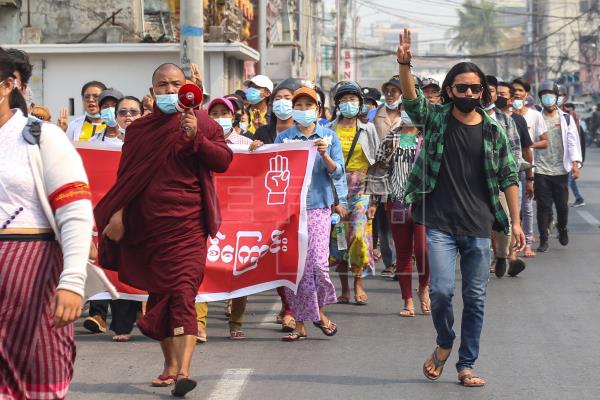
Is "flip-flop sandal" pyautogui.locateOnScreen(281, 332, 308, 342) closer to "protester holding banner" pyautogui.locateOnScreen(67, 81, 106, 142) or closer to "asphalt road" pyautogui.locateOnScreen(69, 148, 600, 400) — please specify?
"asphalt road" pyautogui.locateOnScreen(69, 148, 600, 400)

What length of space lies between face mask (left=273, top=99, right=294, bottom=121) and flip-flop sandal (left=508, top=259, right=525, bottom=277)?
371 centimetres

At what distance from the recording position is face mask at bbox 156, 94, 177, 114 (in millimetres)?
7492

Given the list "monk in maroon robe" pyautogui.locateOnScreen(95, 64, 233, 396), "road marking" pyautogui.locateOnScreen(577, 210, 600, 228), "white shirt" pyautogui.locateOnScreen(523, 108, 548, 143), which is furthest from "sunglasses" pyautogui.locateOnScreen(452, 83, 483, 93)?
"road marking" pyautogui.locateOnScreen(577, 210, 600, 228)

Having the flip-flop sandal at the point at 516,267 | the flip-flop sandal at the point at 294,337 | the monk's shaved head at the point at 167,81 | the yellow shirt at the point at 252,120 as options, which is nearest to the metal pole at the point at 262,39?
the yellow shirt at the point at 252,120

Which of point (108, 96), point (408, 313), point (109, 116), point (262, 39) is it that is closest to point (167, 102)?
point (109, 116)

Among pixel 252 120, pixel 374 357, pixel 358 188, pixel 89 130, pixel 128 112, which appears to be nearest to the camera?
pixel 374 357

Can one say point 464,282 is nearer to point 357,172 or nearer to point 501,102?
point 357,172

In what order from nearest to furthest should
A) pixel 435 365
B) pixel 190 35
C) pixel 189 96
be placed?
pixel 189 96 < pixel 435 365 < pixel 190 35

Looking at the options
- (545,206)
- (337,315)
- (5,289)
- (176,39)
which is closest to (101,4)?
(176,39)

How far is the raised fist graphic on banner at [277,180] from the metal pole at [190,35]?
5047mm

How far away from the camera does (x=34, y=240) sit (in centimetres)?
481

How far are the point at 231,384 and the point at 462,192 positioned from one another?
1799mm

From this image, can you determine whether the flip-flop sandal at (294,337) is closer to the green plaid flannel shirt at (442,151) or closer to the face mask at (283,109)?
the face mask at (283,109)

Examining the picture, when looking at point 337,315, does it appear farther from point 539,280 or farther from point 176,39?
point 176,39
